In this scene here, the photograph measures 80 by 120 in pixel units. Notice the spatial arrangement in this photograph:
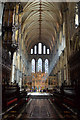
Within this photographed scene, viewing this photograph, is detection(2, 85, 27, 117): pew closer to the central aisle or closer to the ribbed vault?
the central aisle

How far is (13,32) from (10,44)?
1.32m

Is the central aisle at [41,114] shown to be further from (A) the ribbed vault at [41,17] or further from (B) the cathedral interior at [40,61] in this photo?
(A) the ribbed vault at [41,17]

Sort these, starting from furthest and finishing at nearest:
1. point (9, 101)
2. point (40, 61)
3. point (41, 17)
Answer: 1. point (40, 61)
2. point (41, 17)
3. point (9, 101)

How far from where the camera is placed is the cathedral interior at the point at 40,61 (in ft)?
22.2

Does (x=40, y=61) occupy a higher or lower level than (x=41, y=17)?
lower

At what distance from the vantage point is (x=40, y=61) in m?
47.5

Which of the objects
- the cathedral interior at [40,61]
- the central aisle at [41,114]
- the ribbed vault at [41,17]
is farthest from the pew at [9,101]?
the ribbed vault at [41,17]

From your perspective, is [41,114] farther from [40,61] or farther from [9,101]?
[40,61]

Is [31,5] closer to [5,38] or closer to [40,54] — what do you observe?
[5,38]

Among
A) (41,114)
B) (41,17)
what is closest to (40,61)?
(41,17)

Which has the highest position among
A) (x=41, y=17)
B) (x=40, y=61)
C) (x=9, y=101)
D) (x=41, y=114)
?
(x=41, y=17)

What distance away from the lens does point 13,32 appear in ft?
42.7

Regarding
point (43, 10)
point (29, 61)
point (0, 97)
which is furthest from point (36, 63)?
point (0, 97)

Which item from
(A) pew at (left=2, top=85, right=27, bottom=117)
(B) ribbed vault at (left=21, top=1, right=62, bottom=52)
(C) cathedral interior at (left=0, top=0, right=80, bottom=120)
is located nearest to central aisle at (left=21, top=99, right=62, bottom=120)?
(C) cathedral interior at (left=0, top=0, right=80, bottom=120)
